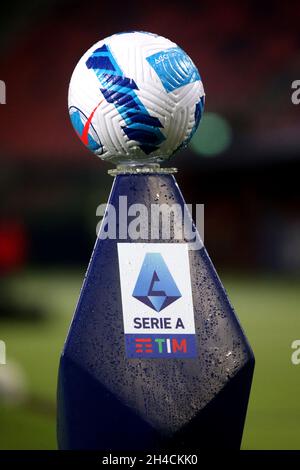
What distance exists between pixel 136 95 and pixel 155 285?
2.15ft

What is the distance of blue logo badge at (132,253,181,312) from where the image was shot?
2838 millimetres

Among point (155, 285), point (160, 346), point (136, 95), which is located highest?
point (136, 95)

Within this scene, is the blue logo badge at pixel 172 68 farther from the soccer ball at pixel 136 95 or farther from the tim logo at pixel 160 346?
the tim logo at pixel 160 346

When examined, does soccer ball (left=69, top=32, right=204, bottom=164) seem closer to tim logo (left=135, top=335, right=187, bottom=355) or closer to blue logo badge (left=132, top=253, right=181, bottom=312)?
blue logo badge (left=132, top=253, right=181, bottom=312)

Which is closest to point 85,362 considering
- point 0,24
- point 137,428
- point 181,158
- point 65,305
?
point 137,428

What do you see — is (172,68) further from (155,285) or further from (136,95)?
(155,285)

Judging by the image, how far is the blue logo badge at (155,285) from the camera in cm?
284

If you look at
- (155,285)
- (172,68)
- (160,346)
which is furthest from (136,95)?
(160,346)

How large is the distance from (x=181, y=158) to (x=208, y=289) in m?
8.42

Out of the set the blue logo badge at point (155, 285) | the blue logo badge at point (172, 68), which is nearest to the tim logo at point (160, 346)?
the blue logo badge at point (155, 285)

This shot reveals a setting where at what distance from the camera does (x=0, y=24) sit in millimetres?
6691

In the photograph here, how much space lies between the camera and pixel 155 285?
2846 mm

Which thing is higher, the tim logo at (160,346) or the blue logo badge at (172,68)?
the blue logo badge at (172,68)

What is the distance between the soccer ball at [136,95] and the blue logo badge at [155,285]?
379 mm
